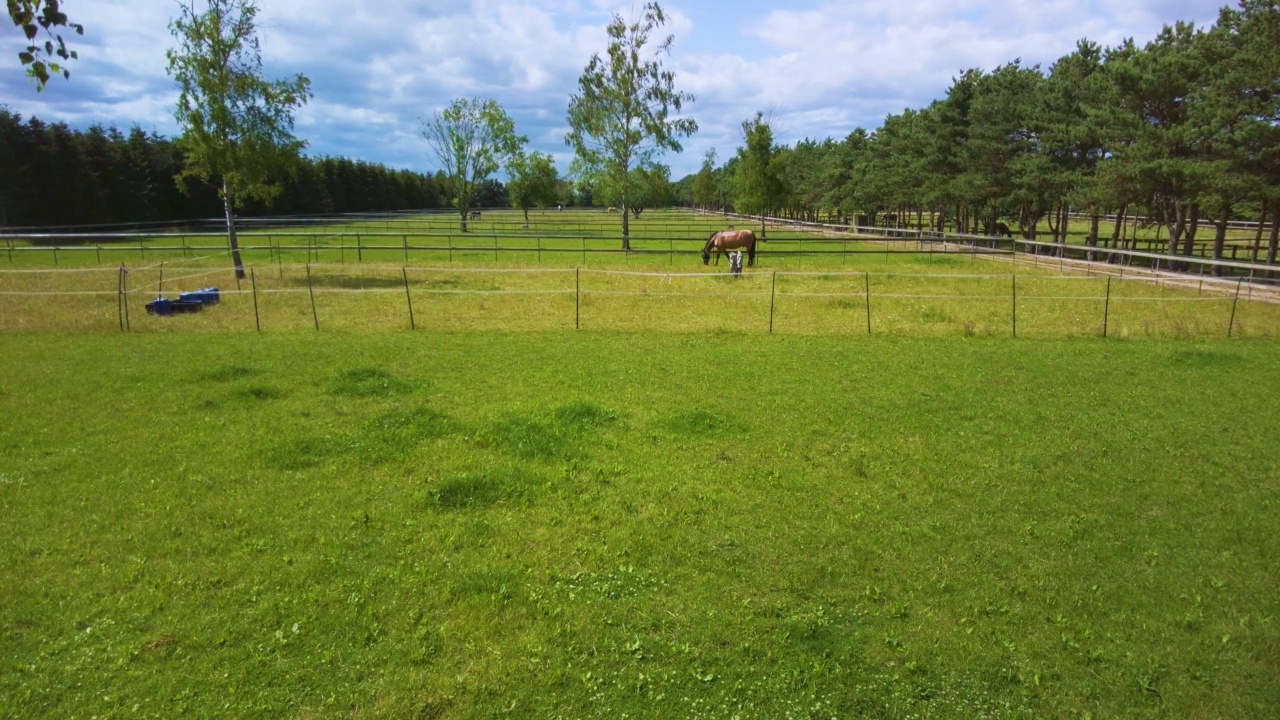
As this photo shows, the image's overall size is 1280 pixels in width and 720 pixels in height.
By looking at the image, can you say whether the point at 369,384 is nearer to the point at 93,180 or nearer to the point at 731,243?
the point at 731,243

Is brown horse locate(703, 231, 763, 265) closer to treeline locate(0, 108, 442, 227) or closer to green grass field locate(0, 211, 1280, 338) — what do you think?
green grass field locate(0, 211, 1280, 338)

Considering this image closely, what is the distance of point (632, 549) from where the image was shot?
550 cm

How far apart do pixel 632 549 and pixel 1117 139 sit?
3432 centimetres

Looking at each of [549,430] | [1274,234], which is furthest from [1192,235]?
[549,430]

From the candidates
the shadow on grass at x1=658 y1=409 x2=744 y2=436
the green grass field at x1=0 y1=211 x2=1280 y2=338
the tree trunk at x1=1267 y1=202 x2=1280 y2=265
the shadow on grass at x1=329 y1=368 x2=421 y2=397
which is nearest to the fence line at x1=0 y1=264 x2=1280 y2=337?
the green grass field at x1=0 y1=211 x2=1280 y2=338

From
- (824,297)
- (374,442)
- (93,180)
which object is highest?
(93,180)

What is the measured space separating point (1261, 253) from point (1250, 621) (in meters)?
44.7

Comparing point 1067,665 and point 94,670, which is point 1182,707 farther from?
point 94,670

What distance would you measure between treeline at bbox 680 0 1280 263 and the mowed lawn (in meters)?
20.1

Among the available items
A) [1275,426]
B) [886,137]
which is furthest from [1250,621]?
[886,137]

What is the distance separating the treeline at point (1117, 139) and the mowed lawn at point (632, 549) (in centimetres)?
2010

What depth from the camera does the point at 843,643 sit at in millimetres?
4344

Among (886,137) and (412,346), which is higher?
(886,137)

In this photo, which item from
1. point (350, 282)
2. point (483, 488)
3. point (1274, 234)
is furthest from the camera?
point (1274, 234)
